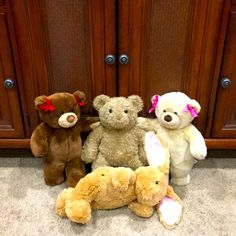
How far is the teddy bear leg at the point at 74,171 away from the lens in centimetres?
126

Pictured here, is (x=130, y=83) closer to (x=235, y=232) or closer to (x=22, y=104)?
(x=22, y=104)

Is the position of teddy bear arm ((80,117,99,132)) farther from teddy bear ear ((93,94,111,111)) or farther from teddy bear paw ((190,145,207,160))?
teddy bear paw ((190,145,207,160))

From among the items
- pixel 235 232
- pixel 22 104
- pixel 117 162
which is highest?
pixel 22 104

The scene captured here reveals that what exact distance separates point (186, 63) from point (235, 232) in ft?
1.90

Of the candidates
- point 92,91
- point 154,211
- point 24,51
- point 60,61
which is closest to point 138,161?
point 154,211

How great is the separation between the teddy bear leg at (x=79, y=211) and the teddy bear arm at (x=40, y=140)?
226 millimetres

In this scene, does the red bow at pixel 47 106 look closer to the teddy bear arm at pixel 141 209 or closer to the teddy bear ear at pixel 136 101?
the teddy bear ear at pixel 136 101

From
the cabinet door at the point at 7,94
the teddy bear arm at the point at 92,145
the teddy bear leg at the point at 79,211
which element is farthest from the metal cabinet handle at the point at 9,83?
the teddy bear leg at the point at 79,211

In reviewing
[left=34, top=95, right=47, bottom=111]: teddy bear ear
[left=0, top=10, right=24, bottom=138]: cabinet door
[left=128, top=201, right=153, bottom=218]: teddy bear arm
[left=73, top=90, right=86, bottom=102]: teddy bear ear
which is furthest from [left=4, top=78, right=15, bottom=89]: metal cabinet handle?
[left=128, top=201, right=153, bottom=218]: teddy bear arm

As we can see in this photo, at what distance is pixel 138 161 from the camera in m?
1.26

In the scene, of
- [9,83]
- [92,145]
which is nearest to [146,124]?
[92,145]

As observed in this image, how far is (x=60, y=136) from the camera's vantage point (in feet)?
4.04

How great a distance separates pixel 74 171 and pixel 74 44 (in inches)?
17.9

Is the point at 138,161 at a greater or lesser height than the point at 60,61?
lesser
